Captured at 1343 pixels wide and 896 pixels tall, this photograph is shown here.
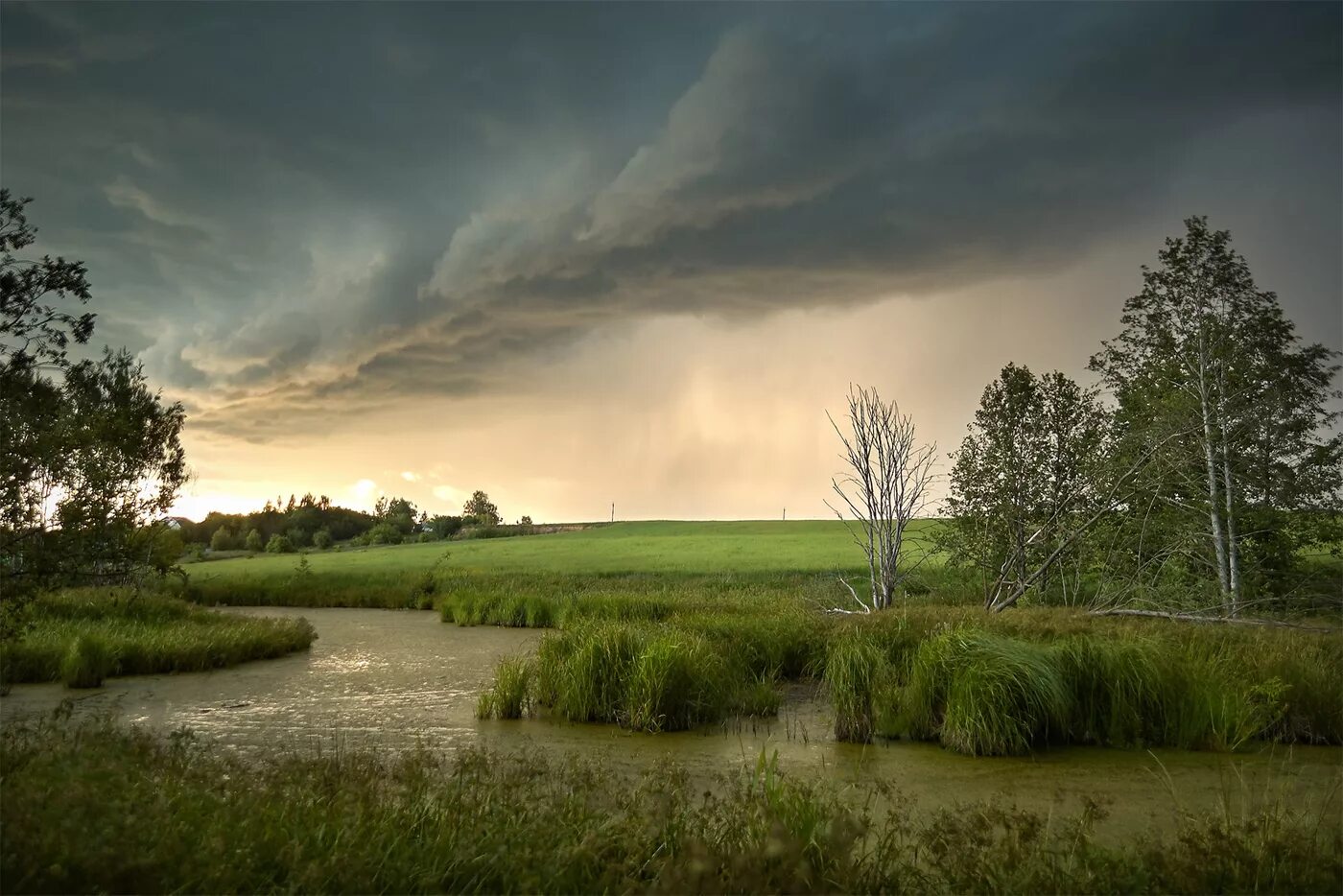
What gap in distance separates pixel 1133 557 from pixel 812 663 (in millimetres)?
12580

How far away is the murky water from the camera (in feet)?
20.4

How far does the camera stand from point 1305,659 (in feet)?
29.6

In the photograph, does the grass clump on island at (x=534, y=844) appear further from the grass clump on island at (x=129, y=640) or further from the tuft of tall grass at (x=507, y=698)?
the grass clump on island at (x=129, y=640)

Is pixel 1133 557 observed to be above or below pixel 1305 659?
above

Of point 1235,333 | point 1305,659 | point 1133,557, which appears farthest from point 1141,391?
point 1305,659

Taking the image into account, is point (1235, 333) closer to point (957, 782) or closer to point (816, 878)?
point (957, 782)

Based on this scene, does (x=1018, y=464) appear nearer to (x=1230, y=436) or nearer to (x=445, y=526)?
(x=1230, y=436)

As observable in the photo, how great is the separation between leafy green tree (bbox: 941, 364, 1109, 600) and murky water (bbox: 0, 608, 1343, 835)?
14.5m

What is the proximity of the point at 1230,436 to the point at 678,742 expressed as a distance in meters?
16.2

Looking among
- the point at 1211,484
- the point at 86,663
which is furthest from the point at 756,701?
the point at 1211,484

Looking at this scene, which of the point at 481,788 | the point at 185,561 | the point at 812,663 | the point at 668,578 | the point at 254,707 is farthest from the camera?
the point at 185,561

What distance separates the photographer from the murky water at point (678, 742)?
6.20 m

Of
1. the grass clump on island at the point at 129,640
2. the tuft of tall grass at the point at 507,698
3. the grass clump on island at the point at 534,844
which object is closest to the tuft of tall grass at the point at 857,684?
the grass clump on island at the point at 534,844

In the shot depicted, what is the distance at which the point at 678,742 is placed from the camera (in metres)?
8.28
